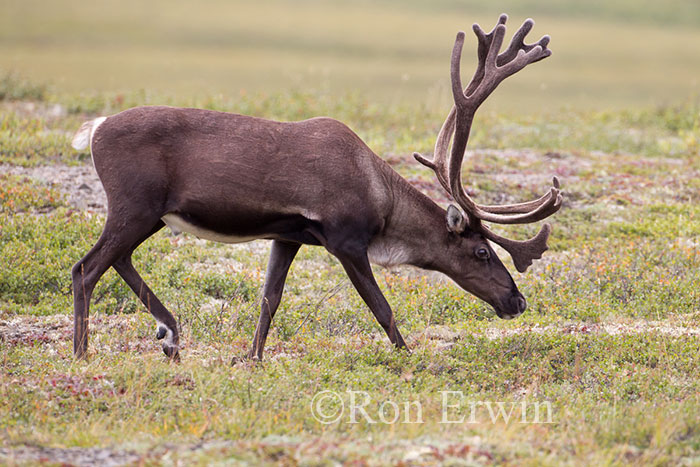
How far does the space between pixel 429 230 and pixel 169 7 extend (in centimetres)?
7516

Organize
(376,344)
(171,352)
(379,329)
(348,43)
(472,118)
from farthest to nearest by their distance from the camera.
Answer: (348,43), (379,329), (376,344), (472,118), (171,352)

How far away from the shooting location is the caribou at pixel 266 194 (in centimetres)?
730

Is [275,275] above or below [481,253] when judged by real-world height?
below

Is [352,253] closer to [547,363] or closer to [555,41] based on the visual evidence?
[547,363]

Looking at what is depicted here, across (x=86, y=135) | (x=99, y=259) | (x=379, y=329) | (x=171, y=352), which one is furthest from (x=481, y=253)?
(x=86, y=135)

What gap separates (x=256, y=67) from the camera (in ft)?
169

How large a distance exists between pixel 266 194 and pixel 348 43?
6077 centimetres

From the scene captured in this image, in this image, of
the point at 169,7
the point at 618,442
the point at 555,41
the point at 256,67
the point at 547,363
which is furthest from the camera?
the point at 169,7

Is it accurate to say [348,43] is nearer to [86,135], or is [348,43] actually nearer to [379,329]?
[379,329]

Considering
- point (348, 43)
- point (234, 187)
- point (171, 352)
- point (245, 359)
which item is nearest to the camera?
point (234, 187)

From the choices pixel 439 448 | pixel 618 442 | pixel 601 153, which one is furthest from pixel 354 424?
pixel 601 153

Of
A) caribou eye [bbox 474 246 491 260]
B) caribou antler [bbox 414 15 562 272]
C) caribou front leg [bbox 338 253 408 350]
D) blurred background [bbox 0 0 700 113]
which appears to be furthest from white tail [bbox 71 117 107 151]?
blurred background [bbox 0 0 700 113]

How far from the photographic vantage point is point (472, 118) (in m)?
A: 7.77

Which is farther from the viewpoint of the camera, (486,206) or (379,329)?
(379,329)
